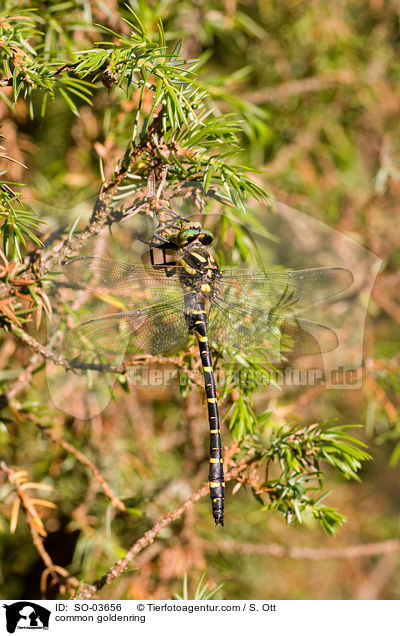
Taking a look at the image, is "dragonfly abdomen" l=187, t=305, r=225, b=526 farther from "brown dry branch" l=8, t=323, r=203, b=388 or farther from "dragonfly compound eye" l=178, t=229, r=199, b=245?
"dragonfly compound eye" l=178, t=229, r=199, b=245

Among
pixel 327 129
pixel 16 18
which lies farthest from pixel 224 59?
pixel 16 18

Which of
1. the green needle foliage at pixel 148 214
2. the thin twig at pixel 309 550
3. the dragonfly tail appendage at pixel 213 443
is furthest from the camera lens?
the thin twig at pixel 309 550

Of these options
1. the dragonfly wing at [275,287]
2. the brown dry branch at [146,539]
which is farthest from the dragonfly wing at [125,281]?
the brown dry branch at [146,539]

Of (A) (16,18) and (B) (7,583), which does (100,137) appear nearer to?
(A) (16,18)

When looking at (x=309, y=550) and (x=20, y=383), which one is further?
(x=309, y=550)
